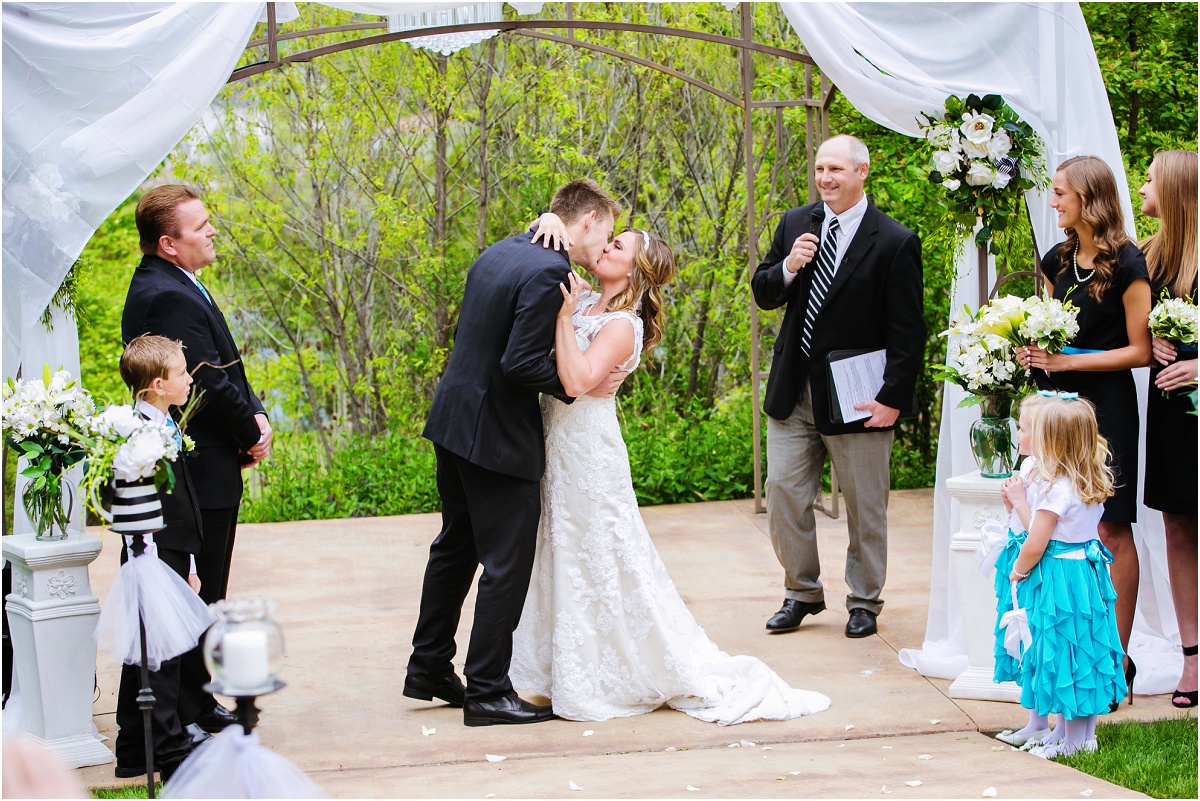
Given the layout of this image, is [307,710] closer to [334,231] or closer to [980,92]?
[980,92]

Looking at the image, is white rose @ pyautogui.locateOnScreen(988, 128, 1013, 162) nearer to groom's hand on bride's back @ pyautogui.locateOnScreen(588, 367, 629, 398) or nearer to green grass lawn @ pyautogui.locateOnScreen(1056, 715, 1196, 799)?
groom's hand on bride's back @ pyautogui.locateOnScreen(588, 367, 629, 398)

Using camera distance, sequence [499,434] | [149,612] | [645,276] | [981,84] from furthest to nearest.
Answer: [981,84] → [645,276] → [499,434] → [149,612]

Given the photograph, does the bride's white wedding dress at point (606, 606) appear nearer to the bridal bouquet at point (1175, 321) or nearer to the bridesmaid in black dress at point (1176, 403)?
the bridesmaid in black dress at point (1176, 403)

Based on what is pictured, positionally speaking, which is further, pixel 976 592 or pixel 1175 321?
pixel 976 592

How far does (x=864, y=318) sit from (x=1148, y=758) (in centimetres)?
199

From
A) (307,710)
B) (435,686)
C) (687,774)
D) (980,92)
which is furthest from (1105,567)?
(307,710)

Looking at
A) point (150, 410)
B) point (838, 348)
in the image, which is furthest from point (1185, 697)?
point (150, 410)

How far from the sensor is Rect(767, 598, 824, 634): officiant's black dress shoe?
4.95 m

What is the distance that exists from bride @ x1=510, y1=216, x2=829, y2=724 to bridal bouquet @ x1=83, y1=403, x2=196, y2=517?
130cm

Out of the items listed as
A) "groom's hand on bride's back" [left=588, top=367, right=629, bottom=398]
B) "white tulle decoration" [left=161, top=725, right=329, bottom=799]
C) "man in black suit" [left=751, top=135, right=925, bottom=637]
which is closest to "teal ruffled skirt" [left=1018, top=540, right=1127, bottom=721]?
"man in black suit" [left=751, top=135, right=925, bottom=637]

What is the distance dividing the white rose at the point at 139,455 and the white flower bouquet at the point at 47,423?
0.82 feet

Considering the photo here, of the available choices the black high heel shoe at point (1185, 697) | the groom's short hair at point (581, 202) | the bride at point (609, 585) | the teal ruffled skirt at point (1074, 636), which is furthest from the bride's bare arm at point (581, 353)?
the black high heel shoe at point (1185, 697)

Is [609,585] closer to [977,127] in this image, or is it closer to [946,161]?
[946,161]

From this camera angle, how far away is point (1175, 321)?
369 cm
